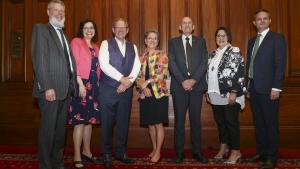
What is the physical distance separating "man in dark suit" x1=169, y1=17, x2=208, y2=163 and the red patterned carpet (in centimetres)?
14

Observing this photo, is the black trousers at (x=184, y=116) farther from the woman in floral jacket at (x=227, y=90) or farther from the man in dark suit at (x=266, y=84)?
the man in dark suit at (x=266, y=84)

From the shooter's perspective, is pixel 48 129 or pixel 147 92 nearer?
pixel 48 129

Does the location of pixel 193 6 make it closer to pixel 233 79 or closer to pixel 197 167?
pixel 233 79

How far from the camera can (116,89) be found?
3.11 m

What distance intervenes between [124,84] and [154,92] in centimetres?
36

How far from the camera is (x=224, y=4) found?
4281 millimetres

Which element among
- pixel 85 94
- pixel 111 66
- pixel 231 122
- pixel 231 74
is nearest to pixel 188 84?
pixel 231 74

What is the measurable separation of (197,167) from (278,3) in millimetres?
2800

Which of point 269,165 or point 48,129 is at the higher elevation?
point 48,129

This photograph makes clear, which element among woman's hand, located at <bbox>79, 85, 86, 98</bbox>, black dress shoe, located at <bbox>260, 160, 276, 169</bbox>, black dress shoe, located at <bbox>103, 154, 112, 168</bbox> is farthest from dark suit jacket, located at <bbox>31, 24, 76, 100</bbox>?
black dress shoe, located at <bbox>260, 160, 276, 169</bbox>

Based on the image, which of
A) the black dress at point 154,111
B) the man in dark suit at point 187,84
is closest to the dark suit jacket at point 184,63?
the man in dark suit at point 187,84

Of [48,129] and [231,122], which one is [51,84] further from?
[231,122]

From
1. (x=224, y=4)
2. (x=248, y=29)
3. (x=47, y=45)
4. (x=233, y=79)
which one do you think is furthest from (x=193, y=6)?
(x=47, y=45)

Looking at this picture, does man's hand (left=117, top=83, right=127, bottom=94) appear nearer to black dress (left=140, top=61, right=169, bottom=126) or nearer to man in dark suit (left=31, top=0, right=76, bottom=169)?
black dress (left=140, top=61, right=169, bottom=126)
